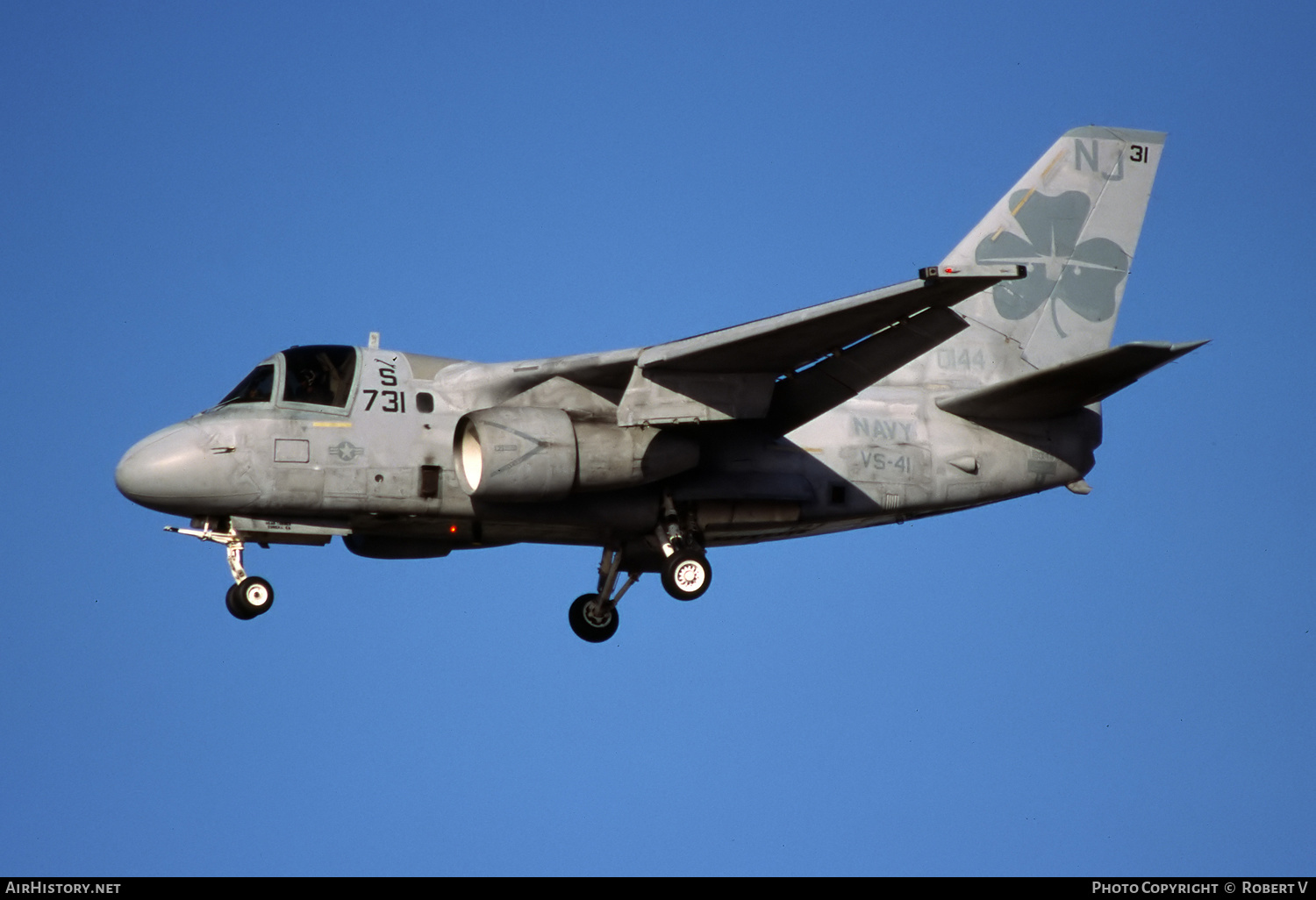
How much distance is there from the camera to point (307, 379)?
76.0 ft

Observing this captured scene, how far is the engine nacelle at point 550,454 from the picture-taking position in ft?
72.1

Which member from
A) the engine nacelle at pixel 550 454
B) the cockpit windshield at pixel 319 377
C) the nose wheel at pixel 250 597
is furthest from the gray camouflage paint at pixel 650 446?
the nose wheel at pixel 250 597

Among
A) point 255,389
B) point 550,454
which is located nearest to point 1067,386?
point 550,454

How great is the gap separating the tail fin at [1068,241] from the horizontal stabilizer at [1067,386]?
1536 mm

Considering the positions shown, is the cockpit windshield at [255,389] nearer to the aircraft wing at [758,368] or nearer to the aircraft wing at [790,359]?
the aircraft wing at [758,368]

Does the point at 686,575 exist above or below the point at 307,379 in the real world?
below

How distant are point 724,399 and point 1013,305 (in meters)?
5.70

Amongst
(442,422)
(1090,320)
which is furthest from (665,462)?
(1090,320)

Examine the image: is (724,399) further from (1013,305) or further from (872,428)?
(1013,305)

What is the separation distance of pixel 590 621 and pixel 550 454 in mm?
4142

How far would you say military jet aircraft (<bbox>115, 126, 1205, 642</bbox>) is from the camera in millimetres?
22156

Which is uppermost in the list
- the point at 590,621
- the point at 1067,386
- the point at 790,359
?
the point at 790,359

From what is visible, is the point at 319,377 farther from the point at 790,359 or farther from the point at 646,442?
the point at 790,359

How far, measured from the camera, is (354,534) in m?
23.9
